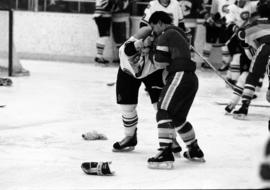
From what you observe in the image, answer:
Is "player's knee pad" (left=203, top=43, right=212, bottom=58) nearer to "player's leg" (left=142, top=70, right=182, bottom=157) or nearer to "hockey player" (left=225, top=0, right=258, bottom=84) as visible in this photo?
"hockey player" (left=225, top=0, right=258, bottom=84)

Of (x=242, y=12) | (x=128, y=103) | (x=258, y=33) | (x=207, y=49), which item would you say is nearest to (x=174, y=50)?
(x=128, y=103)

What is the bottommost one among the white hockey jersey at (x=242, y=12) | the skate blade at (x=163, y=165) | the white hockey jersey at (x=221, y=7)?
the skate blade at (x=163, y=165)

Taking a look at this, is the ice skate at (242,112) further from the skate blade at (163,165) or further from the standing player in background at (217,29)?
the standing player in background at (217,29)

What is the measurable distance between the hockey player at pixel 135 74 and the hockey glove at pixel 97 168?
708 millimetres

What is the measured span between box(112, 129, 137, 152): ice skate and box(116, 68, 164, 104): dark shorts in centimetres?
29

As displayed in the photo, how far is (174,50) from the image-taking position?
4340 mm

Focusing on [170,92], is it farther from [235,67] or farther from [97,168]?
[235,67]

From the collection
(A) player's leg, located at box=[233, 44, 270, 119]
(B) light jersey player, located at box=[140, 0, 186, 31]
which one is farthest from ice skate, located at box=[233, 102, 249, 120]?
(B) light jersey player, located at box=[140, 0, 186, 31]

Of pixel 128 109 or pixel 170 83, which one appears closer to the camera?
pixel 170 83

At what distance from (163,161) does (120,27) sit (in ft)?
24.8

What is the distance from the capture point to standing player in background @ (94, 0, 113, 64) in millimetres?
11414

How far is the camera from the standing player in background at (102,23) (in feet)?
37.4

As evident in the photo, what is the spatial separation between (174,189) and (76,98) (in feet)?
14.2

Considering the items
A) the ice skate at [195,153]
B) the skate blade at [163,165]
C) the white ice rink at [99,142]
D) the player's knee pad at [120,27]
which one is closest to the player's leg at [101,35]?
the player's knee pad at [120,27]
